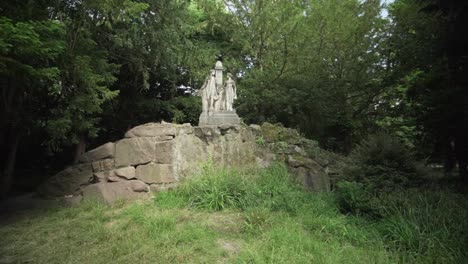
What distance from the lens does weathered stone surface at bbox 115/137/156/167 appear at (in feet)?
27.5

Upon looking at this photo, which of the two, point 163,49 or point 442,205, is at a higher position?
point 163,49

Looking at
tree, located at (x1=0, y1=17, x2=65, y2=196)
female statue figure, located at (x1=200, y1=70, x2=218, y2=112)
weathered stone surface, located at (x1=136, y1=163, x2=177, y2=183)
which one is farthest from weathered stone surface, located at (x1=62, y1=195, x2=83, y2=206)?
female statue figure, located at (x1=200, y1=70, x2=218, y2=112)

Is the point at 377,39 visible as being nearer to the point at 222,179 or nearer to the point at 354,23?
the point at 354,23

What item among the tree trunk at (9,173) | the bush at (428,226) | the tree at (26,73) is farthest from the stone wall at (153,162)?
the bush at (428,226)

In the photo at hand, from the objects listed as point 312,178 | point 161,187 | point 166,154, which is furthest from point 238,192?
point 312,178

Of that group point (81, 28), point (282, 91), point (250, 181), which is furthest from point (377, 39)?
point (81, 28)

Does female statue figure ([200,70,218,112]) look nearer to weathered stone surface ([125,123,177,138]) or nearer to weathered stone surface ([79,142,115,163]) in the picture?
weathered stone surface ([125,123,177,138])

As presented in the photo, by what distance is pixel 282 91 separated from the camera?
561 inches

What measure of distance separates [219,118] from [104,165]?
3.57 m

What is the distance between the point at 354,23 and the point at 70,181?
45.2 ft

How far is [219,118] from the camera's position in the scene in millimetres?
9867

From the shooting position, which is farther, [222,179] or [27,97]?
[27,97]

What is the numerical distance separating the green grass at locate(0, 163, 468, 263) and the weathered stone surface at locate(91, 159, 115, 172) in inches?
60.1

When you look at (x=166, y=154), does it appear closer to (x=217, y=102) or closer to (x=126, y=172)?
(x=126, y=172)
